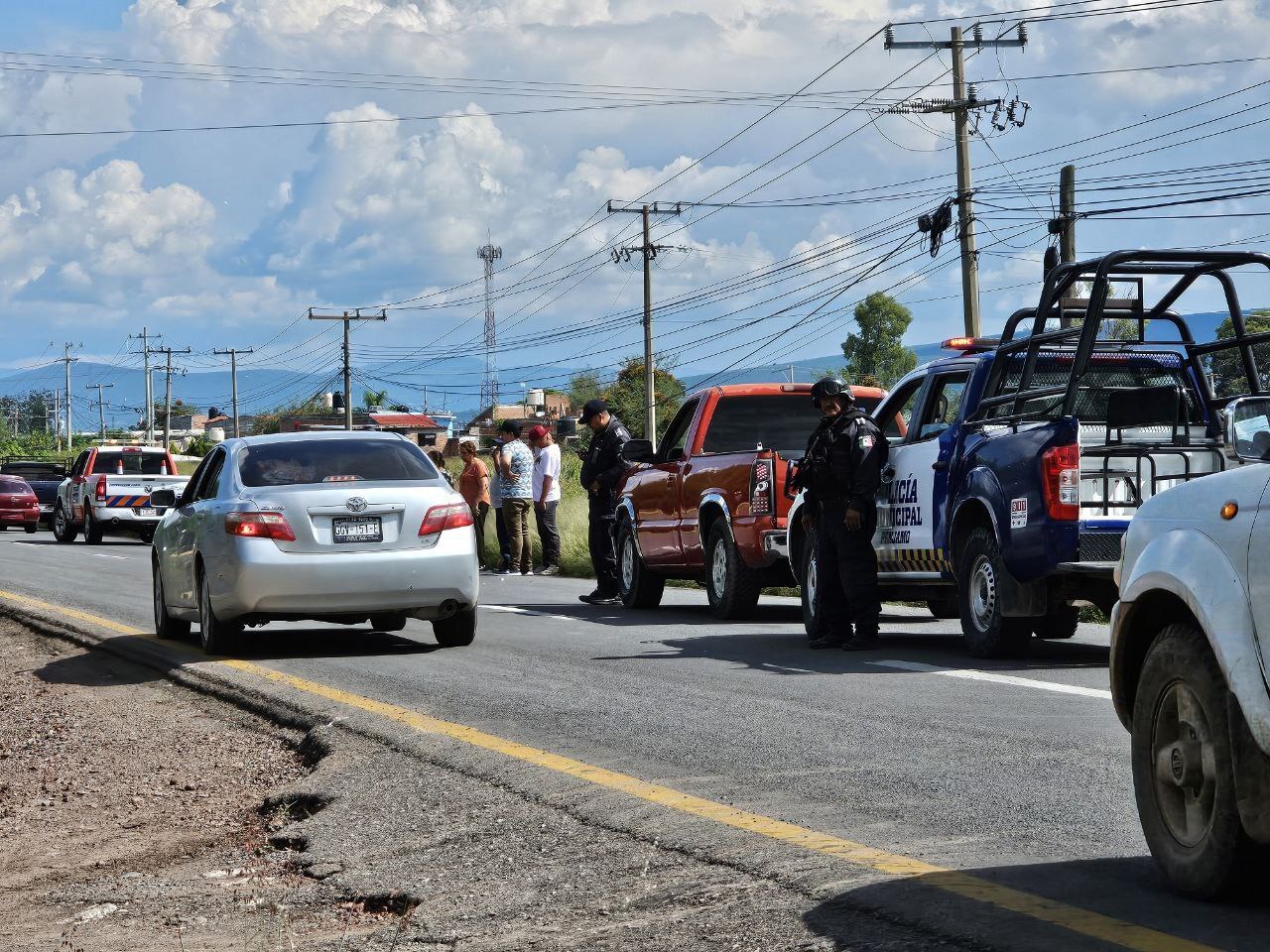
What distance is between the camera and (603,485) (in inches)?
702

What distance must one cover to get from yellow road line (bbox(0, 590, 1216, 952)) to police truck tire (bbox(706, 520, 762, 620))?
582cm

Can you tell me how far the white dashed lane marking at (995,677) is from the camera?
31.4ft

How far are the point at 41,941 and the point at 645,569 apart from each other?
11.9m

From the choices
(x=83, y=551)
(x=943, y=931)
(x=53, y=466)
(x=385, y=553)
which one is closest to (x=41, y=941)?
(x=943, y=931)

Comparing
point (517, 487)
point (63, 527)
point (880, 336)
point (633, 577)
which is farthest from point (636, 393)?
point (633, 577)

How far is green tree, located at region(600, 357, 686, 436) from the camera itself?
103312mm

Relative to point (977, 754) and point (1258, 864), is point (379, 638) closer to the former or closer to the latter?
point (977, 754)

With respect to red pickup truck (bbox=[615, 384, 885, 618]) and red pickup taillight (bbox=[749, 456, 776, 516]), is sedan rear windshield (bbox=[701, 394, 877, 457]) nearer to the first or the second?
red pickup truck (bbox=[615, 384, 885, 618])

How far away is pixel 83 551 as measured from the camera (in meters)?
32.6

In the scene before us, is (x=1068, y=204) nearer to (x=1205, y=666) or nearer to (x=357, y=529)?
(x=357, y=529)

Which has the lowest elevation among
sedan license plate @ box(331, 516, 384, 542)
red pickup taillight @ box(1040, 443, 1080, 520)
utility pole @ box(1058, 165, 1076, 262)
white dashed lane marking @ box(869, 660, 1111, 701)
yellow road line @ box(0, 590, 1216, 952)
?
yellow road line @ box(0, 590, 1216, 952)

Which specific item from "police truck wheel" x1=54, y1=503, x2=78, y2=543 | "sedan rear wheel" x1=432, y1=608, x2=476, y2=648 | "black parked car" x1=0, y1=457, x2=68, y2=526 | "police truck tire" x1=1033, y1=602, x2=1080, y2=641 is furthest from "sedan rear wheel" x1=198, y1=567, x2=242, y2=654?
"black parked car" x1=0, y1=457, x2=68, y2=526

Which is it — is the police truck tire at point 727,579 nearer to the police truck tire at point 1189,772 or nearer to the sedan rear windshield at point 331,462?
the sedan rear windshield at point 331,462

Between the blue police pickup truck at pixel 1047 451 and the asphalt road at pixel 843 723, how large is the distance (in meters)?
0.49
